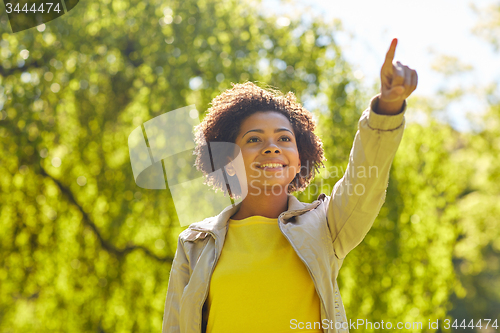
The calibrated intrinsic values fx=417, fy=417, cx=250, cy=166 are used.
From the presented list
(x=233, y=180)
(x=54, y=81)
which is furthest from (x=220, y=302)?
(x=54, y=81)

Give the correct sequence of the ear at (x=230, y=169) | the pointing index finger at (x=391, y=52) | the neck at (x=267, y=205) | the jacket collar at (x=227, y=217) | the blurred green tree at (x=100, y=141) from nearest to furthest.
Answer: the pointing index finger at (x=391, y=52)
the jacket collar at (x=227, y=217)
the neck at (x=267, y=205)
the ear at (x=230, y=169)
the blurred green tree at (x=100, y=141)

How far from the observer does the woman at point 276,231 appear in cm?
106

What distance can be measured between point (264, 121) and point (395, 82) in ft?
1.85

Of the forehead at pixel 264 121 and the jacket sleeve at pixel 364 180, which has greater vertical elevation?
the forehead at pixel 264 121

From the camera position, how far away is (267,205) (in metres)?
1.42

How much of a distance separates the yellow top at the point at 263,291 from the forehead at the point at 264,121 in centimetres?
38

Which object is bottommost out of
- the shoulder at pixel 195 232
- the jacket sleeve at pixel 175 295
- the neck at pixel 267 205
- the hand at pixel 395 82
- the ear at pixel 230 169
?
the jacket sleeve at pixel 175 295

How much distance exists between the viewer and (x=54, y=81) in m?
3.52

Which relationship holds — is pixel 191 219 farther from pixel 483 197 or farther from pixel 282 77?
pixel 483 197

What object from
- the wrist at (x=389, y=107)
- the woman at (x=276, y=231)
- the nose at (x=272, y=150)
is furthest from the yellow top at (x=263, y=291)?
the wrist at (x=389, y=107)

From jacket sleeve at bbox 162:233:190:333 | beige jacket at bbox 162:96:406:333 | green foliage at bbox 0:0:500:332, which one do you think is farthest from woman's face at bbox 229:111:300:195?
green foliage at bbox 0:0:500:332

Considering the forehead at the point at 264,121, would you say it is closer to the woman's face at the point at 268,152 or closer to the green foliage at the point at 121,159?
the woman's face at the point at 268,152

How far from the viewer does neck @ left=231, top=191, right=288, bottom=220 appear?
56.0 inches

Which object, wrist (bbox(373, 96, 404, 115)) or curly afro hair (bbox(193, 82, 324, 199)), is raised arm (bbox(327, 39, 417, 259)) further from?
curly afro hair (bbox(193, 82, 324, 199))
